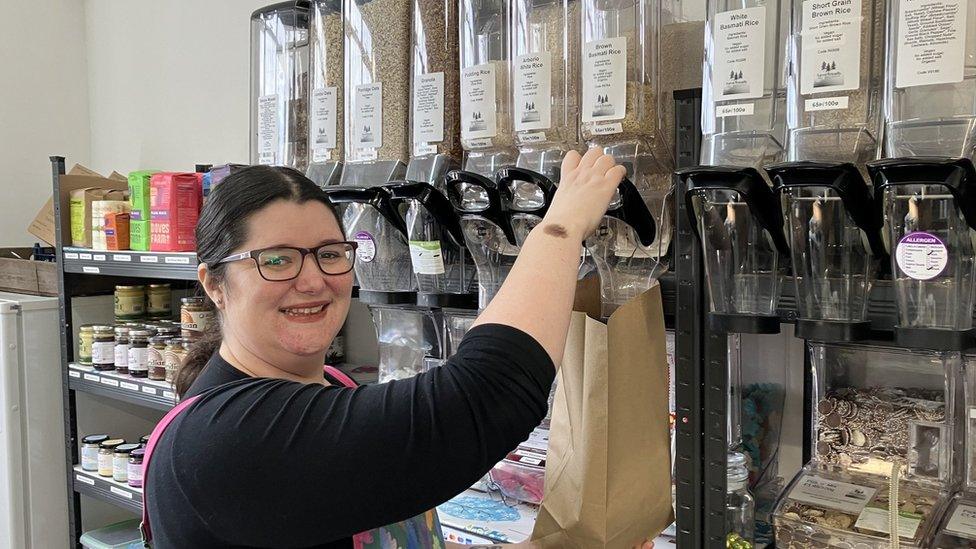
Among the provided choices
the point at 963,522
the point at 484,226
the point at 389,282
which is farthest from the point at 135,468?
the point at 963,522

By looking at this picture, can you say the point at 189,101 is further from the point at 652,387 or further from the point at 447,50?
the point at 652,387

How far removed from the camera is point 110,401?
292cm

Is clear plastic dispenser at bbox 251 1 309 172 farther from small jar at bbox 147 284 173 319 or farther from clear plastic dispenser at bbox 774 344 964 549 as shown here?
small jar at bbox 147 284 173 319

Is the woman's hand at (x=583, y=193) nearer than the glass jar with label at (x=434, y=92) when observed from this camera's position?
Yes

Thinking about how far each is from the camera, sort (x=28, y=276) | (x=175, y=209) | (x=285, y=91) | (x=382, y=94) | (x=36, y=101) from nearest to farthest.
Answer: (x=382, y=94) → (x=285, y=91) → (x=175, y=209) → (x=28, y=276) → (x=36, y=101)

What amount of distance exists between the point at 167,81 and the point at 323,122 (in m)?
1.96

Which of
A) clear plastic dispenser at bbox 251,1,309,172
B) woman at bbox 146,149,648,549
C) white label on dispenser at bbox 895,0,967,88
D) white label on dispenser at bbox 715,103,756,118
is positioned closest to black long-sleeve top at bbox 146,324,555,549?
woman at bbox 146,149,648,549

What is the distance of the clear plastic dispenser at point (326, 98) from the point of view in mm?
1571

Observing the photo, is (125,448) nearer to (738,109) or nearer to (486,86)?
(486,86)

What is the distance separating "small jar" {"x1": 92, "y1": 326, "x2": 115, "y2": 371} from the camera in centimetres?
265

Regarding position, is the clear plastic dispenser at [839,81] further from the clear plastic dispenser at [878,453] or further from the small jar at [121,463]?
the small jar at [121,463]

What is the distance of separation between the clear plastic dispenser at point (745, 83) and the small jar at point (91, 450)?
2.40m

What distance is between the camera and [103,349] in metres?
2.65

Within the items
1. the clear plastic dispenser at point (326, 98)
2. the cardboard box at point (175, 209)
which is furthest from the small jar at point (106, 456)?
the clear plastic dispenser at point (326, 98)
